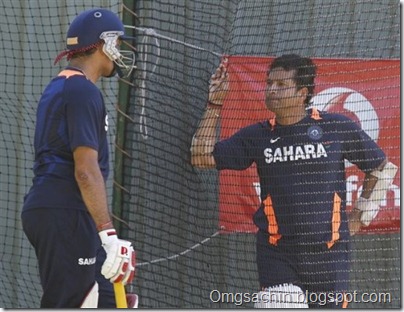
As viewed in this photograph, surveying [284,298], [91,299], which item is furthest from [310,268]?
[91,299]

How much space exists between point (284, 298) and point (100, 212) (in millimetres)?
1486

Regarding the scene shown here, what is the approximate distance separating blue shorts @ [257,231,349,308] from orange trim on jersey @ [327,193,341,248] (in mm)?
32

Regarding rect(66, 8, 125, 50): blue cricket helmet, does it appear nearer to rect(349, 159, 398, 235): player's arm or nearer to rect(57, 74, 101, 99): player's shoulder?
rect(57, 74, 101, 99): player's shoulder

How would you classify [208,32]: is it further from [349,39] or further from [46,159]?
[46,159]

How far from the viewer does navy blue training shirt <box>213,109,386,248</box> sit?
18.4 feet

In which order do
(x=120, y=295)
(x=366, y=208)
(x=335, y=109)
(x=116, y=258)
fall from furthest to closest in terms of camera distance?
1. (x=335, y=109)
2. (x=366, y=208)
3. (x=120, y=295)
4. (x=116, y=258)

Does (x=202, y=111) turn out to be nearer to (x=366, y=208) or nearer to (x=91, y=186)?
(x=366, y=208)

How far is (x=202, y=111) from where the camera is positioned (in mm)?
6301

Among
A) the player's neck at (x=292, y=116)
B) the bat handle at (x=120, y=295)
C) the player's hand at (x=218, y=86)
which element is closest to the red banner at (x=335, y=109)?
the player's hand at (x=218, y=86)

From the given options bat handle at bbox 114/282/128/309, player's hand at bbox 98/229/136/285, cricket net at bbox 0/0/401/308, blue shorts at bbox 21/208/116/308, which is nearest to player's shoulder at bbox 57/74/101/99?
blue shorts at bbox 21/208/116/308

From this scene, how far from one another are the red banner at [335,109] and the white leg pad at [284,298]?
87 cm

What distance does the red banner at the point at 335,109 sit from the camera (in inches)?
246

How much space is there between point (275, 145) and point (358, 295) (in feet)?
4.88

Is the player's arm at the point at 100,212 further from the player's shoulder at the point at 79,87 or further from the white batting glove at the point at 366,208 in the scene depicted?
the white batting glove at the point at 366,208
